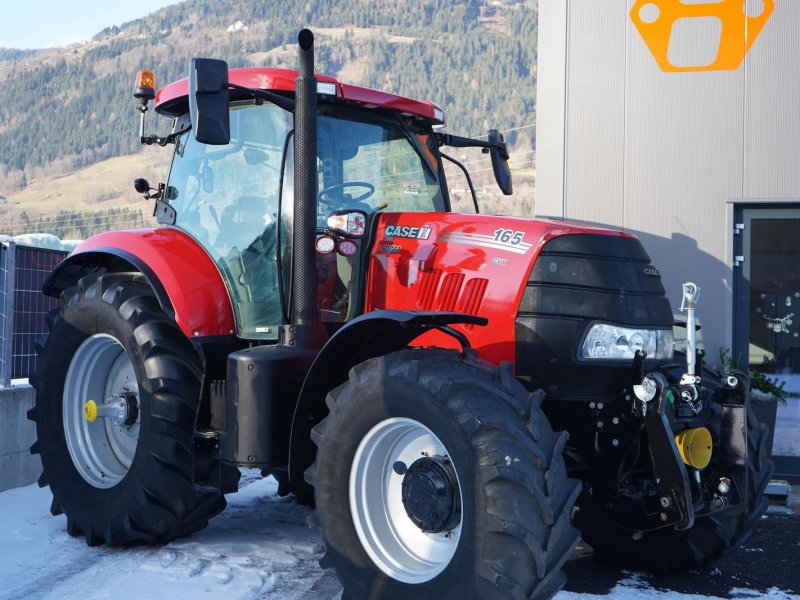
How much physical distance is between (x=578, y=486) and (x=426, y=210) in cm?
217

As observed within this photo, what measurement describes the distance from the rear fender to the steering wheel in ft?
3.01

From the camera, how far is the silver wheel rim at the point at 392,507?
12.6 ft

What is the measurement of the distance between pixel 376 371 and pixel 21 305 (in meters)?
5.17

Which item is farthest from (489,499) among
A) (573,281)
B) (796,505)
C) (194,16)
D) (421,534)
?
(194,16)

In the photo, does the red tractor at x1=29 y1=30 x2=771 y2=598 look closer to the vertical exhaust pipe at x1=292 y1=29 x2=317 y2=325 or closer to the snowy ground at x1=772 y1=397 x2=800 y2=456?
the vertical exhaust pipe at x1=292 y1=29 x2=317 y2=325

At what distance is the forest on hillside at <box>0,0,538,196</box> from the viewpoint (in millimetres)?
116500

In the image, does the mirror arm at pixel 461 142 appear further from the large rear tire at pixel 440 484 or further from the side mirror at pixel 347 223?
the large rear tire at pixel 440 484

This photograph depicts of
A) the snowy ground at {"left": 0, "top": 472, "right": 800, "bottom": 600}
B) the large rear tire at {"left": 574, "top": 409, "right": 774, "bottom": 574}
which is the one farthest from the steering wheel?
the large rear tire at {"left": 574, "top": 409, "right": 774, "bottom": 574}

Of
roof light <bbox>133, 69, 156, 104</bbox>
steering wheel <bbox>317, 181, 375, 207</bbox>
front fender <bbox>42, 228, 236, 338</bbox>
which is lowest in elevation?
front fender <bbox>42, 228, 236, 338</bbox>

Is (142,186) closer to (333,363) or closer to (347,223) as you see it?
(347,223)

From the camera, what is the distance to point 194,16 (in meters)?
170

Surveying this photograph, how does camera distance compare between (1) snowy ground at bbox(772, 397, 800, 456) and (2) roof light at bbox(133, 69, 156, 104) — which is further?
(1) snowy ground at bbox(772, 397, 800, 456)

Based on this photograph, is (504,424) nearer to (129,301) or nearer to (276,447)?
(276,447)

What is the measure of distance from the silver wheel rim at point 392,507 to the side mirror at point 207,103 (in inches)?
56.4
